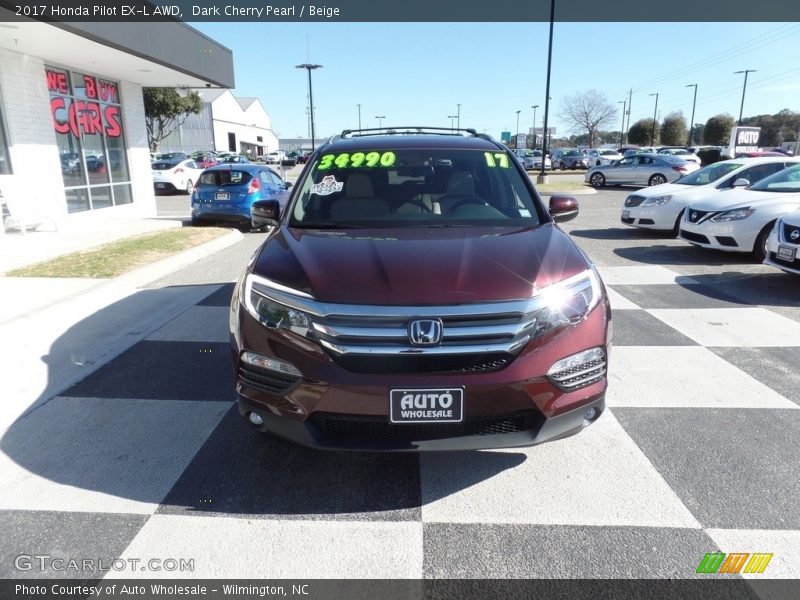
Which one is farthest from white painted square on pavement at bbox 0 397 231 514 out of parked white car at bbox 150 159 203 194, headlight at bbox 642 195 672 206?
parked white car at bbox 150 159 203 194

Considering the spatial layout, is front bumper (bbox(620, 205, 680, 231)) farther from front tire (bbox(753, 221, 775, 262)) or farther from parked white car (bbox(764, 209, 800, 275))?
parked white car (bbox(764, 209, 800, 275))

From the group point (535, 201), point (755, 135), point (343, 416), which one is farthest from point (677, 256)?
point (755, 135)

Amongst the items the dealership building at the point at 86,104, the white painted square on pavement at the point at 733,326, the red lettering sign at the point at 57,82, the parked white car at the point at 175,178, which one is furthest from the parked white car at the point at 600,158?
Result: the white painted square on pavement at the point at 733,326

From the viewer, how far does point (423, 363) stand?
242cm

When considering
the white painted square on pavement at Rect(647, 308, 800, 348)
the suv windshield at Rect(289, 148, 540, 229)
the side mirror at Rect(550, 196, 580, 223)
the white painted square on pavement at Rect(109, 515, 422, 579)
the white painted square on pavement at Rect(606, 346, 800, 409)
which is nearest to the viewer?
the white painted square on pavement at Rect(109, 515, 422, 579)

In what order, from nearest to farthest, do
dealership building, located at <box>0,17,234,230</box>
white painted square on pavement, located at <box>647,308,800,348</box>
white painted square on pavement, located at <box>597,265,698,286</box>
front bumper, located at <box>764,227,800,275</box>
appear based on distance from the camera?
white painted square on pavement, located at <box>647,308,800,348</box> → front bumper, located at <box>764,227,800,275</box> → white painted square on pavement, located at <box>597,265,698,286</box> → dealership building, located at <box>0,17,234,230</box>

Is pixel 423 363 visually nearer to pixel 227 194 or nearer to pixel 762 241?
pixel 762 241

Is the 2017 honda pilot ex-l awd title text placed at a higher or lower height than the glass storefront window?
lower

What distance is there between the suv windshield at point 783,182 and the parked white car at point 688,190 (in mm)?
589

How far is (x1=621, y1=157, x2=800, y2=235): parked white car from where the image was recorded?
10.1 metres

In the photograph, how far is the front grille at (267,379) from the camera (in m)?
2.50

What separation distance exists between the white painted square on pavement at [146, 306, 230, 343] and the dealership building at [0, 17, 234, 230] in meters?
6.26

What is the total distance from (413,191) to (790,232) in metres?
5.45

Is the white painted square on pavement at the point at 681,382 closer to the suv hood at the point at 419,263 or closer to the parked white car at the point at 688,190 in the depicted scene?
the suv hood at the point at 419,263
